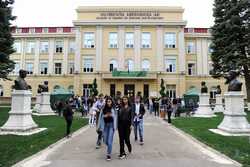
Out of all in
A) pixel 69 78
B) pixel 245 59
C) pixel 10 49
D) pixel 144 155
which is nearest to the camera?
pixel 144 155

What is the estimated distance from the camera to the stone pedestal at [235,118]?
12.5m

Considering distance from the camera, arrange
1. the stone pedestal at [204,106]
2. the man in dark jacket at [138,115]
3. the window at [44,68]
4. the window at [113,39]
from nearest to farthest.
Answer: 1. the man in dark jacket at [138,115]
2. the stone pedestal at [204,106]
3. the window at [113,39]
4. the window at [44,68]

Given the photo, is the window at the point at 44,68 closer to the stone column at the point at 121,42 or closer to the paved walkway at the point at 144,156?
the stone column at the point at 121,42

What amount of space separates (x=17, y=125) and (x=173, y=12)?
41.0 metres

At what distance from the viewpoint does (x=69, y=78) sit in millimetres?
51219

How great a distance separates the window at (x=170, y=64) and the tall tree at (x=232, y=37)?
1728 centimetres

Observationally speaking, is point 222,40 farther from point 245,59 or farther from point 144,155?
point 144,155

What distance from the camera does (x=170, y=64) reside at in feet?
155

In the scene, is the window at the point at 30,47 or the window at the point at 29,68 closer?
the window at the point at 29,68

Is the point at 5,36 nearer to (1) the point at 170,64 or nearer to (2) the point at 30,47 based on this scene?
(1) the point at 170,64

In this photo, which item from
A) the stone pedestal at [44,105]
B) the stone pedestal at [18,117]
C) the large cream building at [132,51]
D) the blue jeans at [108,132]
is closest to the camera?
the blue jeans at [108,132]

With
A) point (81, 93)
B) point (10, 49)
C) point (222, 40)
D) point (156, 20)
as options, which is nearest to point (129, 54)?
point (156, 20)

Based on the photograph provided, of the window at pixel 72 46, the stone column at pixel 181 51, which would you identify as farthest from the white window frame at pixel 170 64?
the window at pixel 72 46

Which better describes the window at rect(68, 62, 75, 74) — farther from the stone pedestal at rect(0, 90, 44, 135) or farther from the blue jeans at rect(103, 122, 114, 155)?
the blue jeans at rect(103, 122, 114, 155)
